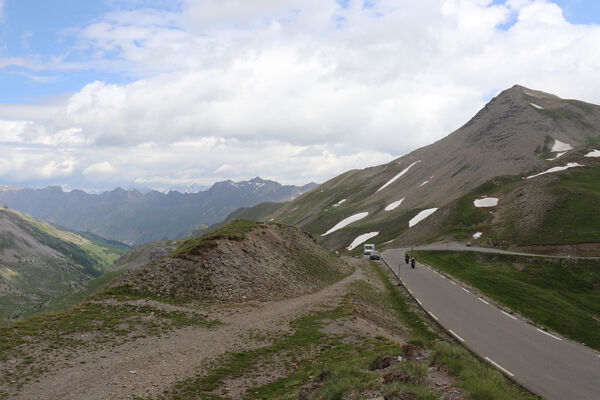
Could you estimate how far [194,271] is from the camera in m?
39.0

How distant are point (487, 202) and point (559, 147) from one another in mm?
71647

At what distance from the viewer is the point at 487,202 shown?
88.5 meters

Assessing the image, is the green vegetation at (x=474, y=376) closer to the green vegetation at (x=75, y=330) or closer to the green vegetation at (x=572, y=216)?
the green vegetation at (x=75, y=330)

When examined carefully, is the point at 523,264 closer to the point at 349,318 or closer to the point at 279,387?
the point at 349,318

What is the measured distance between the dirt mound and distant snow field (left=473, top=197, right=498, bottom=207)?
50.3 meters

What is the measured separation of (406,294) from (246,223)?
27364 mm

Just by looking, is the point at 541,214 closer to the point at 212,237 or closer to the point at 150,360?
the point at 212,237

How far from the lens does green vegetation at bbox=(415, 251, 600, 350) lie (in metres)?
40.7

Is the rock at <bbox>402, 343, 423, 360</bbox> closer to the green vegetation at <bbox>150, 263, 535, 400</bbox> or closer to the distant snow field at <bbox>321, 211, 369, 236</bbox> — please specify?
the green vegetation at <bbox>150, 263, 535, 400</bbox>

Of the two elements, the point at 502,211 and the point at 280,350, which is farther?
the point at 502,211

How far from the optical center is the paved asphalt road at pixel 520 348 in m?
16.6

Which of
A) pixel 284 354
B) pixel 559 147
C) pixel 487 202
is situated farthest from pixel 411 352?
pixel 559 147

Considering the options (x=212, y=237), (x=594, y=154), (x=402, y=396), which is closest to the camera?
(x=402, y=396)

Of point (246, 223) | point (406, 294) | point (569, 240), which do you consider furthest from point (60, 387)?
point (569, 240)
